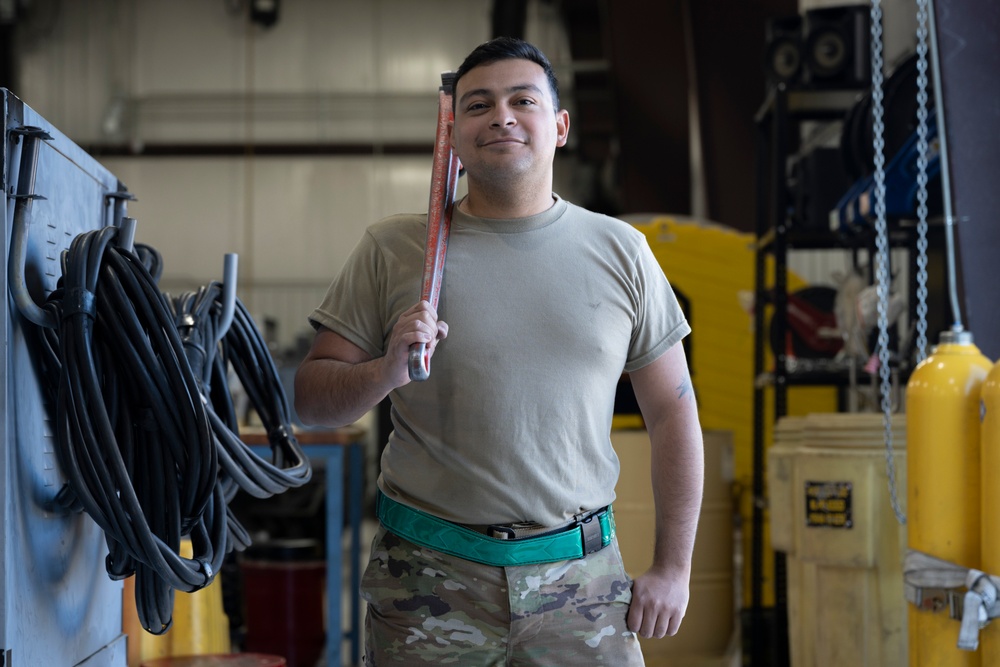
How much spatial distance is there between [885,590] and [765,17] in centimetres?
537

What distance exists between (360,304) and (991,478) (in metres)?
1.34

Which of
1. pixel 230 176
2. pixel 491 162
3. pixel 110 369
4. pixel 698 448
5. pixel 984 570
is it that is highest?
pixel 230 176

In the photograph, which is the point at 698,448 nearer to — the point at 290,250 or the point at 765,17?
the point at 765,17

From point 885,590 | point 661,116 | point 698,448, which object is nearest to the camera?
point 698,448

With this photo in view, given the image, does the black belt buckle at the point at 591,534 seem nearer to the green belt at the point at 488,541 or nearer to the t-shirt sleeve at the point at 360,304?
the green belt at the point at 488,541

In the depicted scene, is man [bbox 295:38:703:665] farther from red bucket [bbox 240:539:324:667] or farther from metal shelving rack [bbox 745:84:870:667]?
red bucket [bbox 240:539:324:667]

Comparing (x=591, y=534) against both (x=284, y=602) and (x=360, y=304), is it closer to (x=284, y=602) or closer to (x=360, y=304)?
(x=360, y=304)

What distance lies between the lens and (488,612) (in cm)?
167

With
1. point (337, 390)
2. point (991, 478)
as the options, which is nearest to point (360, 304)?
point (337, 390)

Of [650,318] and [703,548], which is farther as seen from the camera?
[703,548]

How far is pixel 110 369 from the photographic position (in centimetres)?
175

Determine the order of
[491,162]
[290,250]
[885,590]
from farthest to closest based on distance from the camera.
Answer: [290,250] → [885,590] → [491,162]

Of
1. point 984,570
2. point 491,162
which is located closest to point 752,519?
point 984,570

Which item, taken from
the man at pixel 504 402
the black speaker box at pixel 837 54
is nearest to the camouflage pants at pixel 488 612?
the man at pixel 504 402
